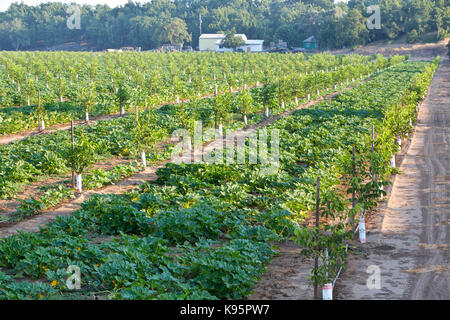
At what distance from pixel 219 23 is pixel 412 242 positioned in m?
127

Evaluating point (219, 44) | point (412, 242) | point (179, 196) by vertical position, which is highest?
point (219, 44)

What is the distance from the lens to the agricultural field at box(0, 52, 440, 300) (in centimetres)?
938

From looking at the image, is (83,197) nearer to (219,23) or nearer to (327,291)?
(327,291)

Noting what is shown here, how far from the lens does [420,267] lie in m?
11.0

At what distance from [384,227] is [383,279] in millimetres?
3892

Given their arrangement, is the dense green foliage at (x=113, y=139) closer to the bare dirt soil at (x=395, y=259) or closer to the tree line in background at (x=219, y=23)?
the bare dirt soil at (x=395, y=259)

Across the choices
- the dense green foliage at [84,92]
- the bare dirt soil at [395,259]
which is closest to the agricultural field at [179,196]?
the dense green foliage at [84,92]

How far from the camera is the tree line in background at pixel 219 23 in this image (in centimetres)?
10619

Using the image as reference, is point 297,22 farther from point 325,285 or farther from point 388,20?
point 325,285

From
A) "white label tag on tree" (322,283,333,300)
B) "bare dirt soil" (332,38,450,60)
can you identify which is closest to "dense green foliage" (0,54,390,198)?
"white label tag on tree" (322,283,333,300)

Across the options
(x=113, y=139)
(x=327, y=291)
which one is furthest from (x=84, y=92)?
→ (x=327, y=291)

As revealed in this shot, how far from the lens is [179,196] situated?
1462cm

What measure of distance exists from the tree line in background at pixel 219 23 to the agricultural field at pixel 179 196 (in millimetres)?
79969

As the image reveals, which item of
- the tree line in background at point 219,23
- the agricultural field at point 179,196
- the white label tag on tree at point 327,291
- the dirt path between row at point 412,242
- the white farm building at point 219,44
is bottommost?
the dirt path between row at point 412,242
